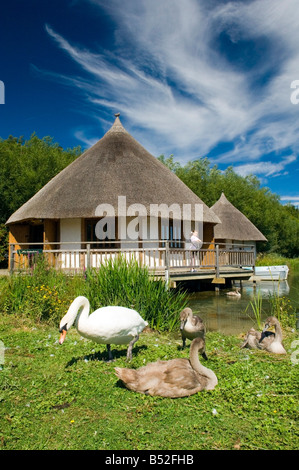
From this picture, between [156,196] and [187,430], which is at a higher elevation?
[156,196]

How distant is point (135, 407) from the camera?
3.87 m

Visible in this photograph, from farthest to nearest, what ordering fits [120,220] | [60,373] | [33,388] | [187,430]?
1. [120,220]
2. [60,373]
3. [33,388]
4. [187,430]

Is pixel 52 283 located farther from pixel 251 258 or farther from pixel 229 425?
pixel 251 258

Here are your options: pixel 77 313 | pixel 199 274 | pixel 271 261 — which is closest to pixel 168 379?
pixel 77 313

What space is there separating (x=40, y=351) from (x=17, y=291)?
3.28 metres

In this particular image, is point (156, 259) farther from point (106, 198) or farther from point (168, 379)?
point (168, 379)

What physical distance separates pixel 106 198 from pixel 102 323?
39.0 feet

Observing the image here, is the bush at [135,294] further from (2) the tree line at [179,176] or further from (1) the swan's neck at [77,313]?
(2) the tree line at [179,176]

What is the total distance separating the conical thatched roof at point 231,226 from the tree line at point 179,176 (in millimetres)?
8408

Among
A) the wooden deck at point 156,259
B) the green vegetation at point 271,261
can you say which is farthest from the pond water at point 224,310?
the green vegetation at point 271,261

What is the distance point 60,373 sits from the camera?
16.0 feet

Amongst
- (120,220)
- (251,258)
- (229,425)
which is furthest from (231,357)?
(251,258)

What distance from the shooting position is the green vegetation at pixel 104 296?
27.2 ft

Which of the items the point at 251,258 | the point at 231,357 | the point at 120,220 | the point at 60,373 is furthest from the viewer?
the point at 251,258
